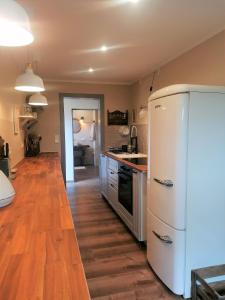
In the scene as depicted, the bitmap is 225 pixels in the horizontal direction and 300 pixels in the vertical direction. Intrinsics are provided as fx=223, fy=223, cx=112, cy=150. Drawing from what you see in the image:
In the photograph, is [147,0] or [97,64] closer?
[147,0]

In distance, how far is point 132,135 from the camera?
4.73m

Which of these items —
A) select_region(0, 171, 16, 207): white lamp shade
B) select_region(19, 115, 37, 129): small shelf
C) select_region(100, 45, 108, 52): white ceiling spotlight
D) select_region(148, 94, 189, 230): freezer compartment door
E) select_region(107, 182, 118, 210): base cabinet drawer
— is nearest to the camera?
select_region(0, 171, 16, 207): white lamp shade

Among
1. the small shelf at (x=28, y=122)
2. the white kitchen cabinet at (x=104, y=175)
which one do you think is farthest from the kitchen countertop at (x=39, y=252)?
the white kitchen cabinet at (x=104, y=175)

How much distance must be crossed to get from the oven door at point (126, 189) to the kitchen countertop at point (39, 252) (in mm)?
1315

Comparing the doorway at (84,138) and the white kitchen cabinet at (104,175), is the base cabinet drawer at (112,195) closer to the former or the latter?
the white kitchen cabinet at (104,175)

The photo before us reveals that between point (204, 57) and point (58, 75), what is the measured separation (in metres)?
2.57

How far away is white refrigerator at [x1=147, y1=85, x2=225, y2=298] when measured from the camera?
1.73 metres

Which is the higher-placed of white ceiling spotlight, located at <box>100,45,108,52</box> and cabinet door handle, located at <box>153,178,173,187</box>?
white ceiling spotlight, located at <box>100,45,108,52</box>

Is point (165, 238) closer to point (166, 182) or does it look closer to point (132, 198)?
point (166, 182)

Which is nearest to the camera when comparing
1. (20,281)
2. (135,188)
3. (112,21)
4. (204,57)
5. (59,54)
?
(20,281)

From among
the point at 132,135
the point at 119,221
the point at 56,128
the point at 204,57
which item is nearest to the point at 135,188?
the point at 119,221

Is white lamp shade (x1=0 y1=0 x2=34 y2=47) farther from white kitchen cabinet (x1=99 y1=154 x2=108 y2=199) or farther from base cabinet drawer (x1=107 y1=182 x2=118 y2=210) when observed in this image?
white kitchen cabinet (x1=99 y1=154 x2=108 y2=199)

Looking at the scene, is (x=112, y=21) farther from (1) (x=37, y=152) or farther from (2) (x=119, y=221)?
(1) (x=37, y=152)

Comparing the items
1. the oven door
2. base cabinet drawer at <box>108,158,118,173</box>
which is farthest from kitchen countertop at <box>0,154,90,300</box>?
base cabinet drawer at <box>108,158,118,173</box>
